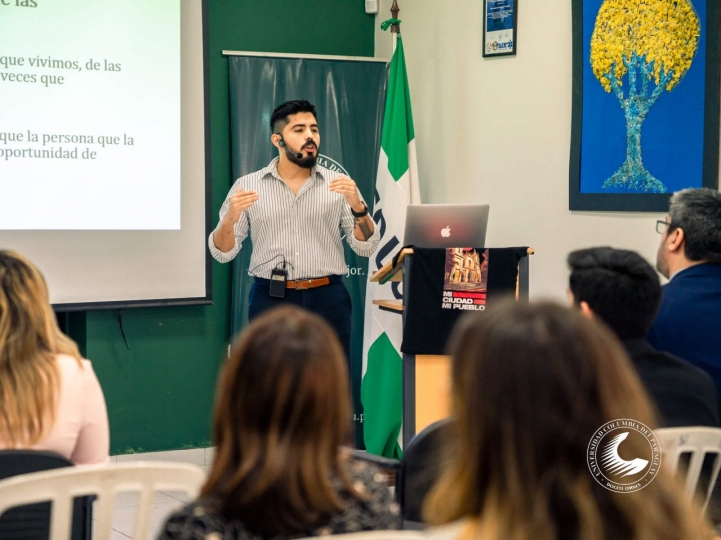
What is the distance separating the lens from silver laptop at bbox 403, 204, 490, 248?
3.42 meters

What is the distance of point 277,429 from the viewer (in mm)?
1082

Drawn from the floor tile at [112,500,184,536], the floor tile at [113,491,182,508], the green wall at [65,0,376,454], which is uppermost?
the green wall at [65,0,376,454]

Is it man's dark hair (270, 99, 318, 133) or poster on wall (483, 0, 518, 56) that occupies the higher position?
poster on wall (483, 0, 518, 56)

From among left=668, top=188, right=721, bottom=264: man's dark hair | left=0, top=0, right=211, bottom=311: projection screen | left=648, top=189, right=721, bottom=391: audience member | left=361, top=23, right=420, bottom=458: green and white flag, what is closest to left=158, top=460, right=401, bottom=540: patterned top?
left=648, top=189, right=721, bottom=391: audience member

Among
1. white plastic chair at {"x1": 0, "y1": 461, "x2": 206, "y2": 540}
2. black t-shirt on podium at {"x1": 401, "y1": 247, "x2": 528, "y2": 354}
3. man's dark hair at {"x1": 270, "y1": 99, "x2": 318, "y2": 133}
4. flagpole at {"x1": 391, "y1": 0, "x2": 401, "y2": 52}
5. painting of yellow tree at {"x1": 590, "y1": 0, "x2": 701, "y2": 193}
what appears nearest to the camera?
white plastic chair at {"x1": 0, "y1": 461, "x2": 206, "y2": 540}

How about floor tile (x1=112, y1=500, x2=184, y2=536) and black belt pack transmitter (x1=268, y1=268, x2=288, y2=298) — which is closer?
floor tile (x1=112, y1=500, x2=184, y2=536)

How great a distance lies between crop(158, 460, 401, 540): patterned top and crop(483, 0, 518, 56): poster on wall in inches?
132

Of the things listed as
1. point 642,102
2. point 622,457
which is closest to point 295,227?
point 642,102

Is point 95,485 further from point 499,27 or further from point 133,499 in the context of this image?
point 499,27

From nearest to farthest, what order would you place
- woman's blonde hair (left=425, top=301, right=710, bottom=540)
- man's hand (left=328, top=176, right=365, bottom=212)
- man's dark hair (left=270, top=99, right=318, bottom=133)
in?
woman's blonde hair (left=425, top=301, right=710, bottom=540), man's hand (left=328, top=176, right=365, bottom=212), man's dark hair (left=270, top=99, right=318, bottom=133)

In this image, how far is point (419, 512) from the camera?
1.85 m

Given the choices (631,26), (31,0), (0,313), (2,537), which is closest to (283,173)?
(31,0)

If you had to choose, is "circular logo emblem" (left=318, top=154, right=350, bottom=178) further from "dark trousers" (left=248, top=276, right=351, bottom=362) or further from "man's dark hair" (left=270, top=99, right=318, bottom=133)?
"dark trousers" (left=248, top=276, right=351, bottom=362)

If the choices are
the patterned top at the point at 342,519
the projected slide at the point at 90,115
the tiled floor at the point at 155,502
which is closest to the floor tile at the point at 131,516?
the tiled floor at the point at 155,502
